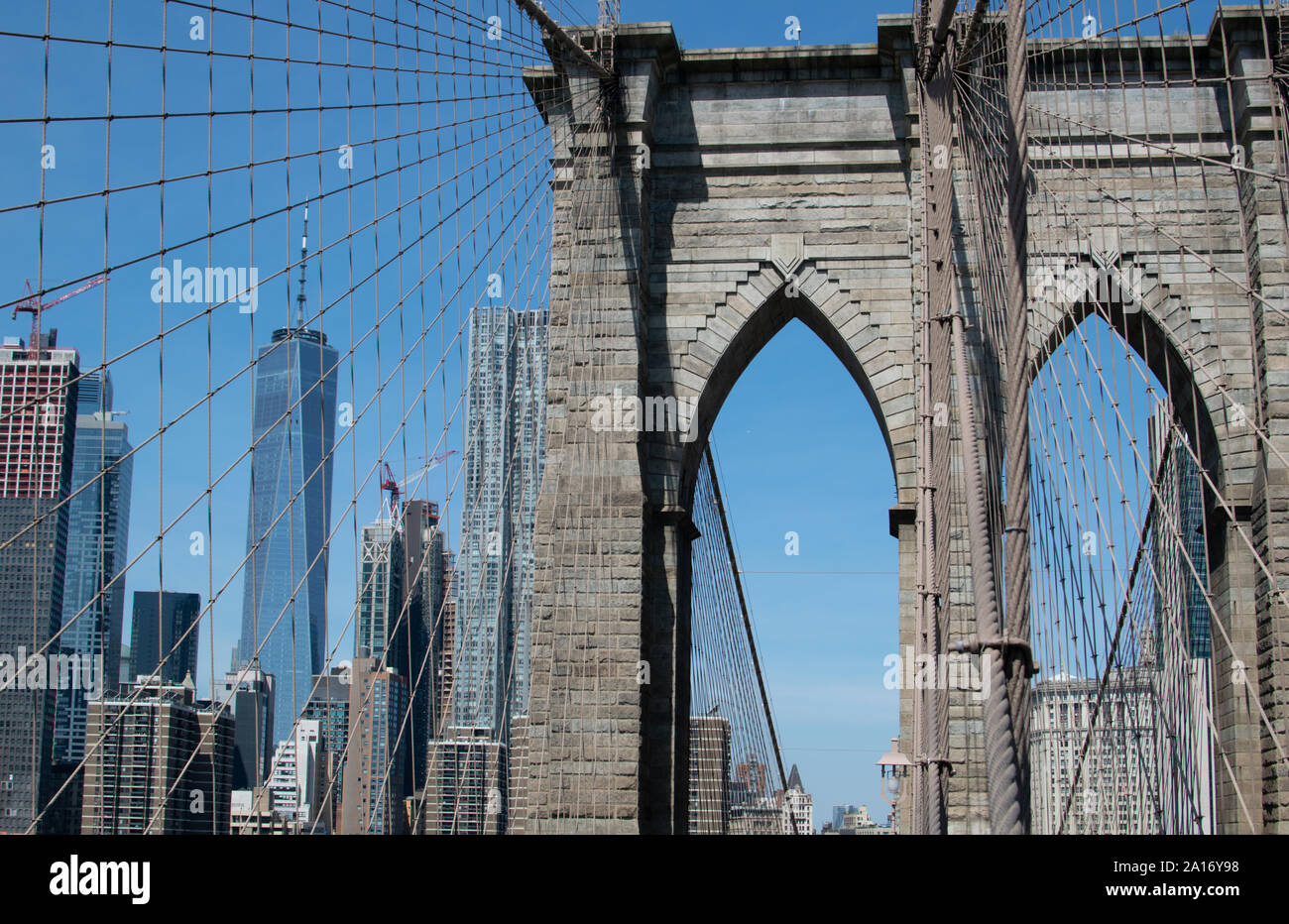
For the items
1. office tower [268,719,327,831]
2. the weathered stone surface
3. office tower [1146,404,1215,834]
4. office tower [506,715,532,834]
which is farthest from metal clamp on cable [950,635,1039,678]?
office tower [268,719,327,831]

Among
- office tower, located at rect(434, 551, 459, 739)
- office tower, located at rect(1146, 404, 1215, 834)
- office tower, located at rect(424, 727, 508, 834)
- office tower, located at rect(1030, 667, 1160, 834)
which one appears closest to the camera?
office tower, located at rect(434, 551, 459, 739)

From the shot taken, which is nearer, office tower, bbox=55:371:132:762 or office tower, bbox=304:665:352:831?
office tower, bbox=304:665:352:831

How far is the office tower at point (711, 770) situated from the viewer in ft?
74.1

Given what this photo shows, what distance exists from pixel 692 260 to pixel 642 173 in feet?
3.37

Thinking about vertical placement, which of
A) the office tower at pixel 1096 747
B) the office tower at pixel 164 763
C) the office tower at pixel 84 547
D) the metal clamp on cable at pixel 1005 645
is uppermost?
the office tower at pixel 84 547

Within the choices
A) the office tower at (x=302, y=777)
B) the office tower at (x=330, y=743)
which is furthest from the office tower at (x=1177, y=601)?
the office tower at (x=302, y=777)

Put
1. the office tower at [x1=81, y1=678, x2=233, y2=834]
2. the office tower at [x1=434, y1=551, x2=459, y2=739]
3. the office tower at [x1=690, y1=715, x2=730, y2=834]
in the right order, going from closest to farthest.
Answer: the office tower at [x1=434, y1=551, x2=459, y2=739], the office tower at [x1=690, y1=715, x2=730, y2=834], the office tower at [x1=81, y1=678, x2=233, y2=834]

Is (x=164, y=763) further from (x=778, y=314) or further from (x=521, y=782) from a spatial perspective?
(x=778, y=314)

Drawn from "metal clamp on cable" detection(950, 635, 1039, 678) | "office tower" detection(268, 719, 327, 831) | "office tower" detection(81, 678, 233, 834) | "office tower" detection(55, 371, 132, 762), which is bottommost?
"metal clamp on cable" detection(950, 635, 1039, 678)

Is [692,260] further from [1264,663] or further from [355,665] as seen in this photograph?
[1264,663]

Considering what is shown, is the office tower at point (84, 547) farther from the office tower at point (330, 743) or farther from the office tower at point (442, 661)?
the office tower at point (442, 661)

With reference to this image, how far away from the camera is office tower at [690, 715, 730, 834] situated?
22.6 m

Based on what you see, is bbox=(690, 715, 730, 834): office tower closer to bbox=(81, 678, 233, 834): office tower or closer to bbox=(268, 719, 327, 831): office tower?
bbox=(81, 678, 233, 834): office tower

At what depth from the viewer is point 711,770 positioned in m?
28.3
